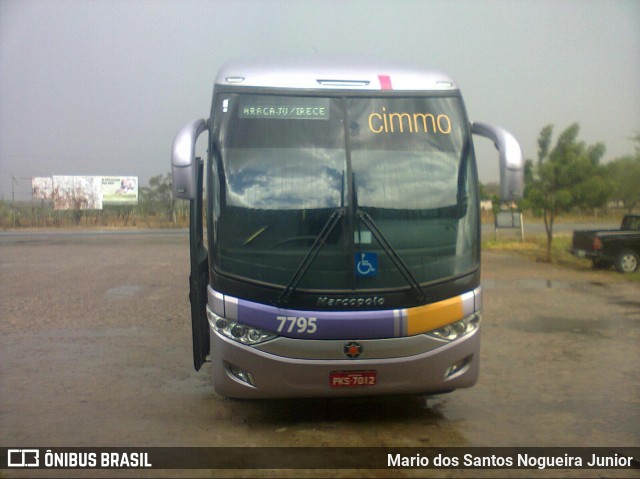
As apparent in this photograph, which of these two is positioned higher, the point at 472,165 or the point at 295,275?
the point at 472,165

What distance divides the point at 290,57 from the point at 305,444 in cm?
358

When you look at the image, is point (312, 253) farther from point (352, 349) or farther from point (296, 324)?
point (352, 349)

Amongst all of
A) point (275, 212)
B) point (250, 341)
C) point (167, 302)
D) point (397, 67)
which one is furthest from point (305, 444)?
point (167, 302)

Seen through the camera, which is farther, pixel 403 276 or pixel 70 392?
pixel 70 392

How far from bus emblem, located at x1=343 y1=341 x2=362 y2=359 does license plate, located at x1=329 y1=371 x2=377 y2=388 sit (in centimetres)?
15

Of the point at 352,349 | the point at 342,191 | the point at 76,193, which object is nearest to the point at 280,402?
the point at 352,349

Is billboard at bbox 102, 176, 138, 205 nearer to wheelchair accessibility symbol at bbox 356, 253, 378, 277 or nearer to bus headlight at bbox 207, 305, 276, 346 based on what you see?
bus headlight at bbox 207, 305, 276, 346

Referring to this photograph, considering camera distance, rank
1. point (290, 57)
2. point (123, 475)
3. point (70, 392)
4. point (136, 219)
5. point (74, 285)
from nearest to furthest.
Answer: point (123, 475), point (290, 57), point (70, 392), point (74, 285), point (136, 219)

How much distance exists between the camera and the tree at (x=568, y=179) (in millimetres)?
19359

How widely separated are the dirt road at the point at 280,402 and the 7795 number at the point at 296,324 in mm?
911

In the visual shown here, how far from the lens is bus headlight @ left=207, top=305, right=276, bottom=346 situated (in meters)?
5.55

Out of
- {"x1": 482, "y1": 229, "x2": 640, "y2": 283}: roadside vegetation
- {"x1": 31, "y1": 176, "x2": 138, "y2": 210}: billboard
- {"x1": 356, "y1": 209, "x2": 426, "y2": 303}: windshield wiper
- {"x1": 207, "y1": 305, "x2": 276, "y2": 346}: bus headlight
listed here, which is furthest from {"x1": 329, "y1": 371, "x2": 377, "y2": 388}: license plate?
{"x1": 31, "y1": 176, "x2": 138, "y2": 210}: billboard

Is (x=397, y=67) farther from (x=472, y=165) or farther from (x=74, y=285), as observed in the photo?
(x=74, y=285)

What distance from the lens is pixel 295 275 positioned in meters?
5.47
